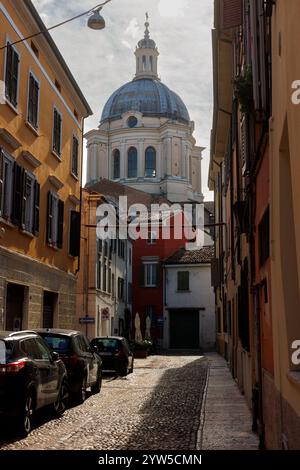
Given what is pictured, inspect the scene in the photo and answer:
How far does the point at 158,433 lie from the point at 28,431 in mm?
2098

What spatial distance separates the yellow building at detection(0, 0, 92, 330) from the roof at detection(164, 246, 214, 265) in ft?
84.1

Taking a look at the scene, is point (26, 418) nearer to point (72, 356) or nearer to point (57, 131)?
point (72, 356)

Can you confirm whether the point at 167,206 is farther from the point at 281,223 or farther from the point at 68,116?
the point at 281,223

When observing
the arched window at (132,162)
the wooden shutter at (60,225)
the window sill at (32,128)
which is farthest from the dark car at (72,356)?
the arched window at (132,162)

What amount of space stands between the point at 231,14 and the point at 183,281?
36.3 meters

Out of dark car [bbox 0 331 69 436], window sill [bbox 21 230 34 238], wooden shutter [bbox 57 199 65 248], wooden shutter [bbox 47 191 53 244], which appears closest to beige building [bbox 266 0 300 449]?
dark car [bbox 0 331 69 436]

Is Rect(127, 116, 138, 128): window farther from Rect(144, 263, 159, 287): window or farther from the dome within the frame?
Rect(144, 263, 159, 287): window

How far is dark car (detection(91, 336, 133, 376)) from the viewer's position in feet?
71.2

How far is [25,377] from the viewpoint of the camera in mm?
9547

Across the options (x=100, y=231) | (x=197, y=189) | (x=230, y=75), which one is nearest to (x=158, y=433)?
(x=230, y=75)

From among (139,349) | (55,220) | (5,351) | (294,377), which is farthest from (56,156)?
(139,349)

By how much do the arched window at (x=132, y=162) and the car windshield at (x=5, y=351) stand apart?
6102 cm

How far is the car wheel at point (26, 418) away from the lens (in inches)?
372

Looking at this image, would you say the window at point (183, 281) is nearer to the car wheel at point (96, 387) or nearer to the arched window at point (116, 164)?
the arched window at point (116, 164)
